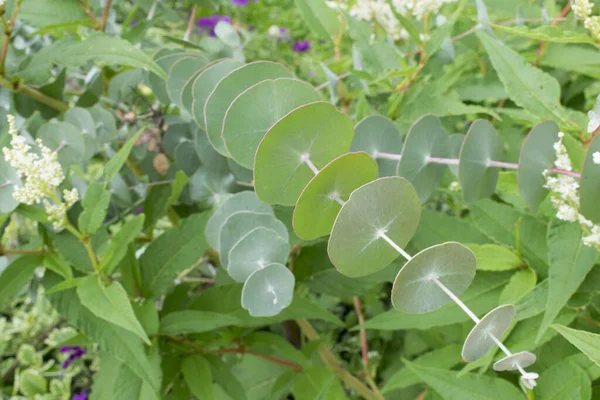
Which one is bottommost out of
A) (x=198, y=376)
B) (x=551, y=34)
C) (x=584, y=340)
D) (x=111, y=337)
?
(x=198, y=376)

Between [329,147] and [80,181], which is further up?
[329,147]

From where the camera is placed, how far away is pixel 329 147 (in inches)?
16.6

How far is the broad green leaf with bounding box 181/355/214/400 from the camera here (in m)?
0.68

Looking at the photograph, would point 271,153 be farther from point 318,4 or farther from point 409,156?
point 318,4

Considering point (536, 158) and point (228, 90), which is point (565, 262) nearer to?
point (536, 158)

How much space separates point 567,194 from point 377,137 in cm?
18

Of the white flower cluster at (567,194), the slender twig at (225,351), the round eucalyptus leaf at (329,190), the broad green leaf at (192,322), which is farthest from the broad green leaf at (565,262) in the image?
the slender twig at (225,351)

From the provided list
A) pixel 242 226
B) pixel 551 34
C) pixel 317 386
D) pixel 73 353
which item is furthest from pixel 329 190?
pixel 73 353

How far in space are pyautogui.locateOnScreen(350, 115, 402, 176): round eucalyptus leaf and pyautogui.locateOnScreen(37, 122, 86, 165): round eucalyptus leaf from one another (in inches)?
13.2

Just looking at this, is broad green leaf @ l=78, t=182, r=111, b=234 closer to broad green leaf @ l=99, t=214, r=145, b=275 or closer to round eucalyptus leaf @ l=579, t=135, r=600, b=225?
broad green leaf @ l=99, t=214, r=145, b=275

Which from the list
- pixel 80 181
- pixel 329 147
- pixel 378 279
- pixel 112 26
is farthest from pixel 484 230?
pixel 112 26

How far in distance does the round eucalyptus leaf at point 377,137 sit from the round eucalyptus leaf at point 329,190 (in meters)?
0.14

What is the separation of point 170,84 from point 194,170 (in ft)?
0.51

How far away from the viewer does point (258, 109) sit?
1.42 ft
